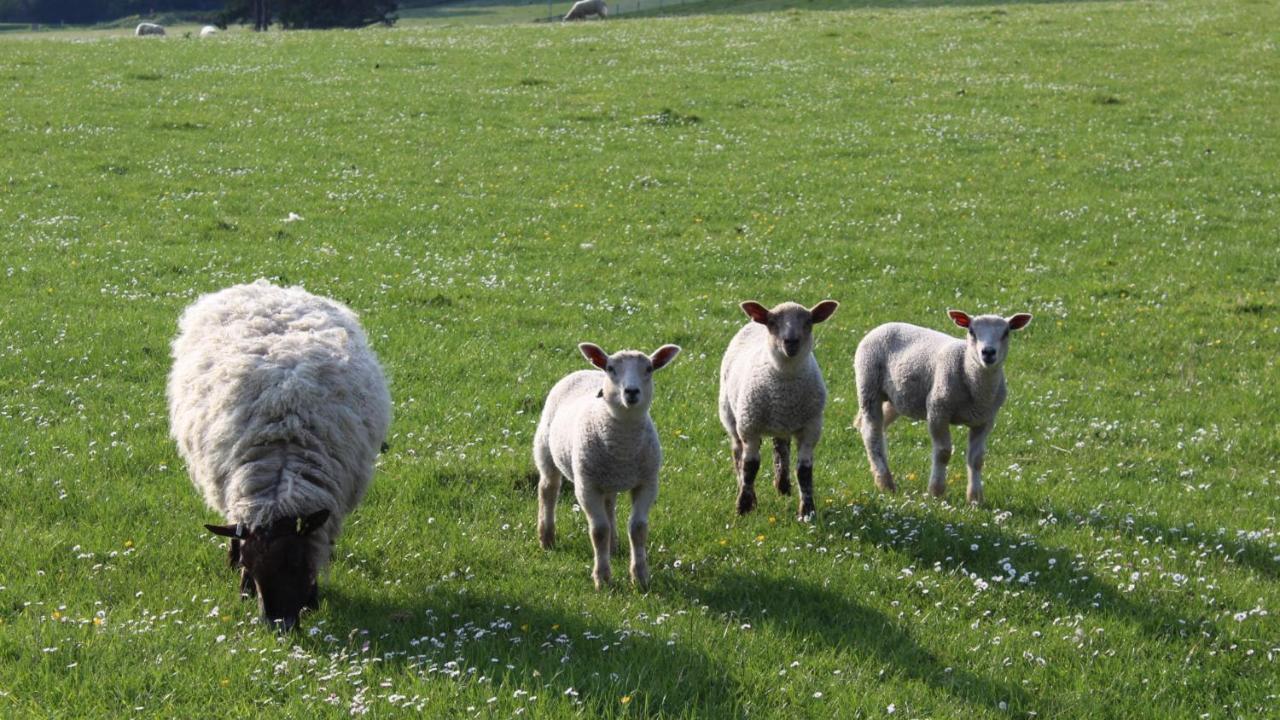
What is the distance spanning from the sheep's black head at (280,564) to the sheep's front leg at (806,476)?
12.5 feet

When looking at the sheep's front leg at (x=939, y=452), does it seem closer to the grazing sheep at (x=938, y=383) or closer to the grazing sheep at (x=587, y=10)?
the grazing sheep at (x=938, y=383)

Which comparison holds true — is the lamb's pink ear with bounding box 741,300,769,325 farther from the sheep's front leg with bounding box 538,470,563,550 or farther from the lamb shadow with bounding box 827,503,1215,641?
the sheep's front leg with bounding box 538,470,563,550

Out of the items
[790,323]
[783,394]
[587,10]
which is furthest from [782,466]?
[587,10]

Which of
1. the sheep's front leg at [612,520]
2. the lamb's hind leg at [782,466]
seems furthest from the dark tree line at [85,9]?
the sheep's front leg at [612,520]

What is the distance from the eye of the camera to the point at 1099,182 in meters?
24.1

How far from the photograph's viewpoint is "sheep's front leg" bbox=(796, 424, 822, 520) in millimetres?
9797

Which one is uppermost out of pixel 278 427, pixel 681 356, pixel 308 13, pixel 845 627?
pixel 308 13

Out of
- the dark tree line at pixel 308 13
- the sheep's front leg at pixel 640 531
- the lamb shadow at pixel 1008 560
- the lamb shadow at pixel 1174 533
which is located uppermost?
the dark tree line at pixel 308 13

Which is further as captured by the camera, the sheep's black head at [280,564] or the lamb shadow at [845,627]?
the sheep's black head at [280,564]

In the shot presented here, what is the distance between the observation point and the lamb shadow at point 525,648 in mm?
6656

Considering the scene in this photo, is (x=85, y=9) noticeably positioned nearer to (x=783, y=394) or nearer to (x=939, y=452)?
(x=783, y=394)

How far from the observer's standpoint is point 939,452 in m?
10.5

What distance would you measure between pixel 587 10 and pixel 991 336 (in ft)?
196

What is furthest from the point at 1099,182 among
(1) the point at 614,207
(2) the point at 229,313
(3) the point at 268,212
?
(2) the point at 229,313
